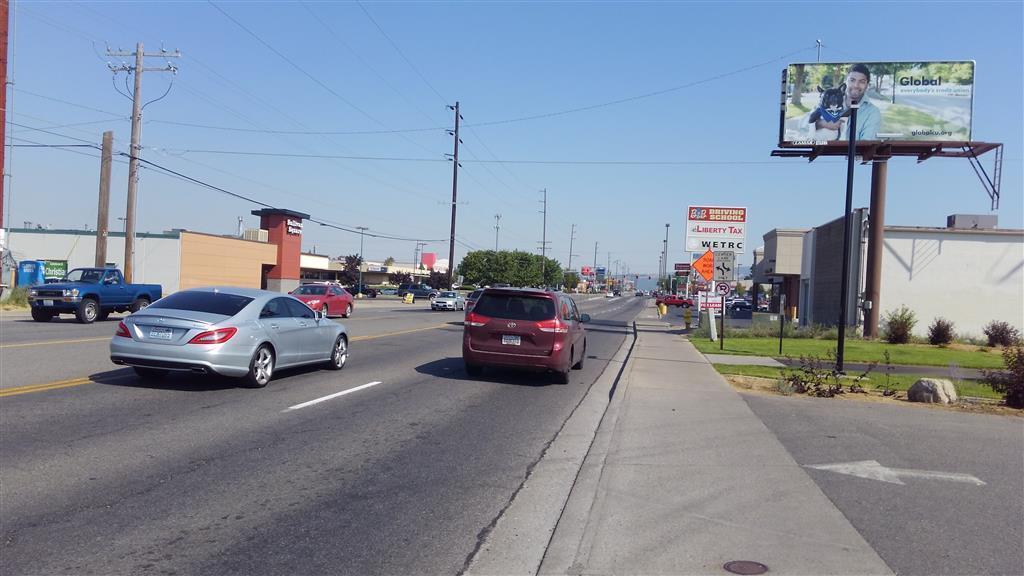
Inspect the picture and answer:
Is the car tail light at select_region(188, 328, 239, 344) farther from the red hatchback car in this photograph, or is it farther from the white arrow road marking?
the white arrow road marking

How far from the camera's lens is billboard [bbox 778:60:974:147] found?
31.9 metres

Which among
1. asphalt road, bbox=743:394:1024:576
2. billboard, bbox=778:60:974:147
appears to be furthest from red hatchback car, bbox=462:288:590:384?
billboard, bbox=778:60:974:147

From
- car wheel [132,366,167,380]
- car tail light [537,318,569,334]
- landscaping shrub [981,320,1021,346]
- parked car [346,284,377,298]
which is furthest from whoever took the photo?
parked car [346,284,377,298]

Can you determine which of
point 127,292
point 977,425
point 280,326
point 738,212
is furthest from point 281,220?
point 977,425

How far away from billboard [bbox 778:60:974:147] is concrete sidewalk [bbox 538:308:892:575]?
2600 cm

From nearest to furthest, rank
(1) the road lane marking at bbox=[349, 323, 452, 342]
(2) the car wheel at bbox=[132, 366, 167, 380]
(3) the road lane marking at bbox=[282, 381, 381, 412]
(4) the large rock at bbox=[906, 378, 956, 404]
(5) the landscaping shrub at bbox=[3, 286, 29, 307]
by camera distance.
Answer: (3) the road lane marking at bbox=[282, 381, 381, 412], (2) the car wheel at bbox=[132, 366, 167, 380], (4) the large rock at bbox=[906, 378, 956, 404], (1) the road lane marking at bbox=[349, 323, 452, 342], (5) the landscaping shrub at bbox=[3, 286, 29, 307]

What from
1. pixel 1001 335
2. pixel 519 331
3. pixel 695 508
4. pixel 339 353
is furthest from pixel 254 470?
pixel 1001 335

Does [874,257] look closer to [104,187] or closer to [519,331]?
[519,331]

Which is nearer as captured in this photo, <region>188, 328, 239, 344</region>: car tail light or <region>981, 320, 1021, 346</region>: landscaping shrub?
<region>188, 328, 239, 344</region>: car tail light

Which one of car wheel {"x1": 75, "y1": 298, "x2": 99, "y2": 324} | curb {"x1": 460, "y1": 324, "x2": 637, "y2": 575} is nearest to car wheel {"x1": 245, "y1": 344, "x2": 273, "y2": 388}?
curb {"x1": 460, "y1": 324, "x2": 637, "y2": 575}

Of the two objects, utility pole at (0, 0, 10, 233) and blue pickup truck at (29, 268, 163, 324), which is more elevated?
utility pole at (0, 0, 10, 233)

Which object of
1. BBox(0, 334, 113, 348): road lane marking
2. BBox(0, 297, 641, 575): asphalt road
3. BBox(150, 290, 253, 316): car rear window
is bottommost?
BBox(0, 297, 641, 575): asphalt road

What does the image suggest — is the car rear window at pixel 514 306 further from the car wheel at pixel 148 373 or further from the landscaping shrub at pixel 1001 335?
the landscaping shrub at pixel 1001 335

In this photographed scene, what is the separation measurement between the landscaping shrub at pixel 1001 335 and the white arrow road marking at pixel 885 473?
24323mm
